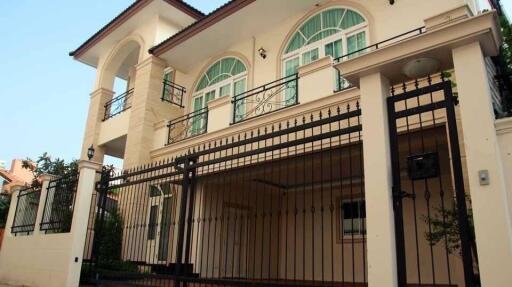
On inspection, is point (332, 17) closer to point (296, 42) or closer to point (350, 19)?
point (350, 19)

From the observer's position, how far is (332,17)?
10547 millimetres

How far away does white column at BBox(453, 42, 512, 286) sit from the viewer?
3139 millimetres

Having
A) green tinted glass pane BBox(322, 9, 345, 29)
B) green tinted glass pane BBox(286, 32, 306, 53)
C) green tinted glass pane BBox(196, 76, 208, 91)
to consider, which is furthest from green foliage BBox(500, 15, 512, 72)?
green tinted glass pane BBox(196, 76, 208, 91)

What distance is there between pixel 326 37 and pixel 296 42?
3.31 ft

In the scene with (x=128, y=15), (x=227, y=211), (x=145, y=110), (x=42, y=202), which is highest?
(x=128, y=15)

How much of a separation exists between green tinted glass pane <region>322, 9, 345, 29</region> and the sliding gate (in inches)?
131

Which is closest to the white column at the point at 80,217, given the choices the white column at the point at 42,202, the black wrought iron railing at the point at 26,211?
the white column at the point at 42,202

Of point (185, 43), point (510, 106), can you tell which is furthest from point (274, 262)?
point (510, 106)

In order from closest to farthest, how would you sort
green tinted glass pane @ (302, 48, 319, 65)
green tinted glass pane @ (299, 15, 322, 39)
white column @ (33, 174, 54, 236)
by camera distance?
white column @ (33, 174, 54, 236)
green tinted glass pane @ (302, 48, 319, 65)
green tinted glass pane @ (299, 15, 322, 39)

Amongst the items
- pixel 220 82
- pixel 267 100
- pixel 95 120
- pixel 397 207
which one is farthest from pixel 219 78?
pixel 397 207

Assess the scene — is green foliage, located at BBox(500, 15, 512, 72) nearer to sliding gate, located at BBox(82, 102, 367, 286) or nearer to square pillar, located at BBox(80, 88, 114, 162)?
sliding gate, located at BBox(82, 102, 367, 286)

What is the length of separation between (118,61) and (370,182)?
1387 cm

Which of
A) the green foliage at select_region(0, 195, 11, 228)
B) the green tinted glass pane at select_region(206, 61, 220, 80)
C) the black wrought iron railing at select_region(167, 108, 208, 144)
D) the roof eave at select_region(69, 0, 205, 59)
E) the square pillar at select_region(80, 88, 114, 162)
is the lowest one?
the green foliage at select_region(0, 195, 11, 228)

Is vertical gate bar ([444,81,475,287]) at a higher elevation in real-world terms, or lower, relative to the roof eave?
lower
